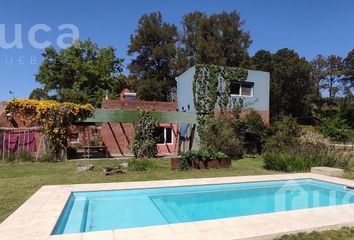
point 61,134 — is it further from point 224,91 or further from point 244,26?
point 244,26

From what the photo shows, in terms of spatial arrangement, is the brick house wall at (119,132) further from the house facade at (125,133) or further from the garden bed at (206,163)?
the garden bed at (206,163)

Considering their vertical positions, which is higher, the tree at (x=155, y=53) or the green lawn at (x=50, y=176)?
the tree at (x=155, y=53)

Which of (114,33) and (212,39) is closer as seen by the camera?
(114,33)

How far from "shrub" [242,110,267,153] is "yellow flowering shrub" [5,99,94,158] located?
11868 mm

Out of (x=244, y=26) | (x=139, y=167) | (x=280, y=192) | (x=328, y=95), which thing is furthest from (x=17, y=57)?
(x=328, y=95)

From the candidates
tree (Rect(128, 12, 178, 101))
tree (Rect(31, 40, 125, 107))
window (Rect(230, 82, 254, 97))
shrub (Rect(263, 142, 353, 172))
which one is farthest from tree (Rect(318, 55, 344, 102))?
shrub (Rect(263, 142, 353, 172))

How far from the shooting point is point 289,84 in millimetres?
44812

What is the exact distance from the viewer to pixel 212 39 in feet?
138

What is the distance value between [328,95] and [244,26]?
19.9 metres

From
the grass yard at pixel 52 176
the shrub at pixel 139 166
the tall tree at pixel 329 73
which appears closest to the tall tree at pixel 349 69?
the tall tree at pixel 329 73

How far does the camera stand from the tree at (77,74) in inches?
1505

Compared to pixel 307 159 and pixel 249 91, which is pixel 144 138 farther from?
pixel 307 159

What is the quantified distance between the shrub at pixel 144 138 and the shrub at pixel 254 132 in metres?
6.65

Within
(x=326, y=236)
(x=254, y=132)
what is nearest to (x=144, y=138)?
(x=254, y=132)
